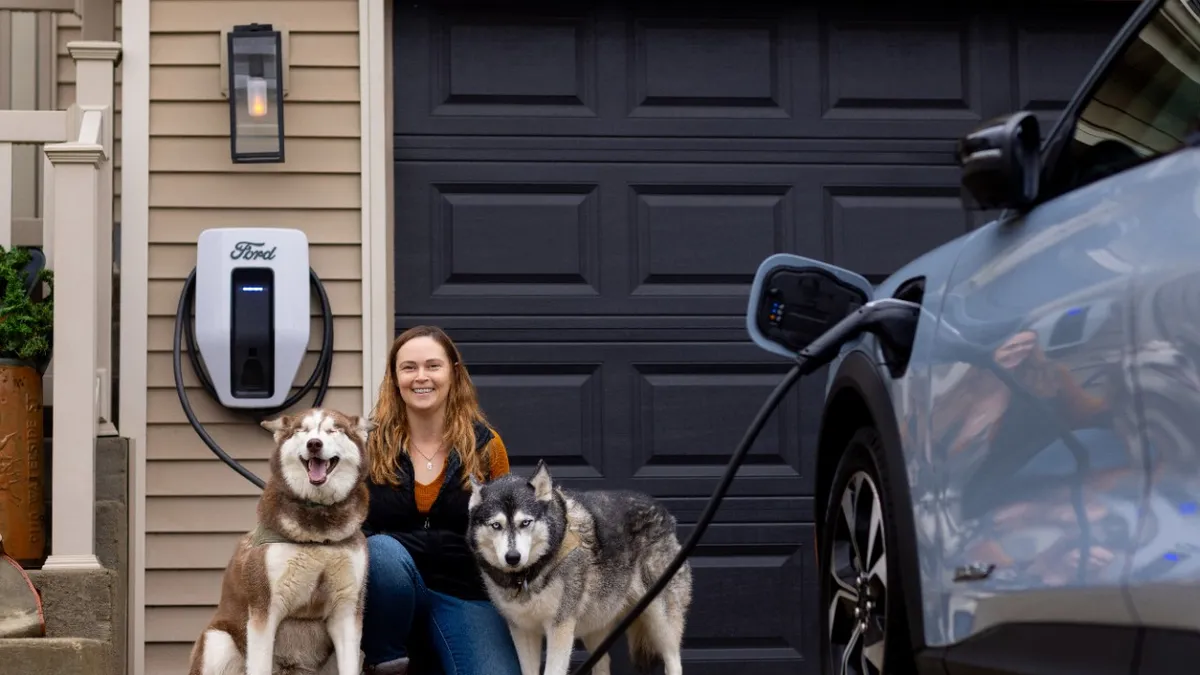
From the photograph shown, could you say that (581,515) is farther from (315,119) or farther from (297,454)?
(315,119)

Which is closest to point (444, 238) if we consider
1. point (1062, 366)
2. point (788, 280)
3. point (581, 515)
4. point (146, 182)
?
point (146, 182)

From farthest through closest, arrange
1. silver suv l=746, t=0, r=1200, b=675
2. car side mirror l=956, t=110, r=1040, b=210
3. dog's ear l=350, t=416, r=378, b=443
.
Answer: dog's ear l=350, t=416, r=378, b=443, car side mirror l=956, t=110, r=1040, b=210, silver suv l=746, t=0, r=1200, b=675

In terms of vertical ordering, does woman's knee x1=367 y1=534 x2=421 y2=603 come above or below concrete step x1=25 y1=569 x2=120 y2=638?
above

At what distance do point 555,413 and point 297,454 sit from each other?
2.30m

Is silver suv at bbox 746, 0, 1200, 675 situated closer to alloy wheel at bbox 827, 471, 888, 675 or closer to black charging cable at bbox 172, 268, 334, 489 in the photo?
alloy wheel at bbox 827, 471, 888, 675

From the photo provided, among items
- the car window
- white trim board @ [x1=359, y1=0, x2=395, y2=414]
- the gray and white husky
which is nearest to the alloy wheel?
the car window

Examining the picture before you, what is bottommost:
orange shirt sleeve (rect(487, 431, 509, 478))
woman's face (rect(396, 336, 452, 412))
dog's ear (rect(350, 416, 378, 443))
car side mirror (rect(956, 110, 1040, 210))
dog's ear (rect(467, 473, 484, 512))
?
dog's ear (rect(467, 473, 484, 512))

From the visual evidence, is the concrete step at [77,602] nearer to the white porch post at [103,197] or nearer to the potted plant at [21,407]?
the potted plant at [21,407]

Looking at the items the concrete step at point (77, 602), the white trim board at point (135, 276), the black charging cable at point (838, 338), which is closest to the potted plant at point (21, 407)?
the concrete step at point (77, 602)

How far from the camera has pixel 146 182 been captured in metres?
6.43

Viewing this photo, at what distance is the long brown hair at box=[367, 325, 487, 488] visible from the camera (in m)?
4.75

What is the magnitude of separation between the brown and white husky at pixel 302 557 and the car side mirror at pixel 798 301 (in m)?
1.22

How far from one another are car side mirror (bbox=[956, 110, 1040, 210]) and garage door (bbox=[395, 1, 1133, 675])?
3.64m

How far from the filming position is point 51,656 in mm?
4840
